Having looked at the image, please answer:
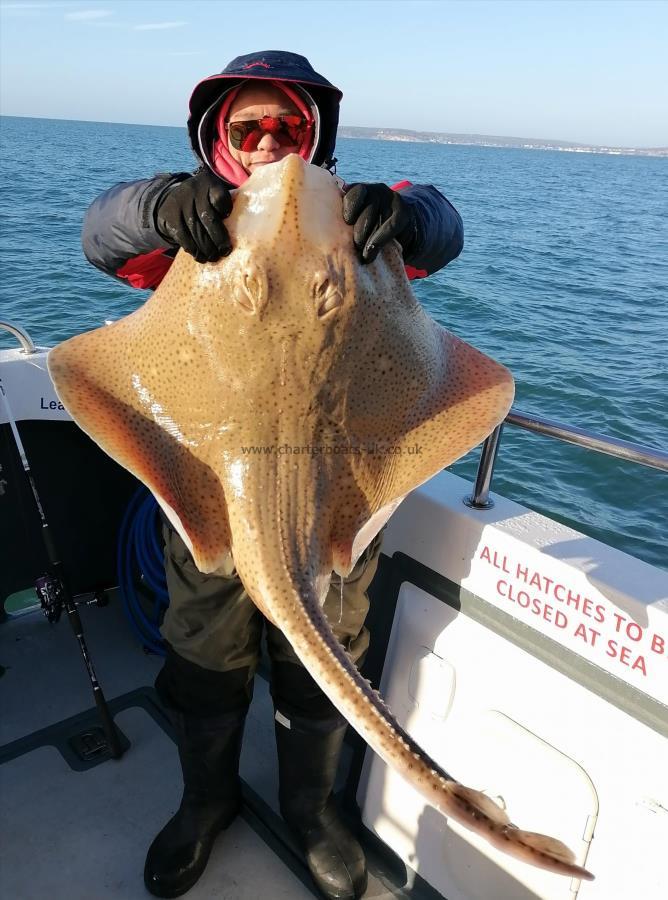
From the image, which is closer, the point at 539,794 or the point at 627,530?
the point at 539,794

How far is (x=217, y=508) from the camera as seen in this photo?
6.31ft

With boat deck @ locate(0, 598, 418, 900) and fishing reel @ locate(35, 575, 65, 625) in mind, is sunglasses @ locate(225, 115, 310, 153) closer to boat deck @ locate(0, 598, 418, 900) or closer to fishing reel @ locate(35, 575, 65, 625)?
fishing reel @ locate(35, 575, 65, 625)

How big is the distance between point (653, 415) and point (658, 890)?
11000 millimetres

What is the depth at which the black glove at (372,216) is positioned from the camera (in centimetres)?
191

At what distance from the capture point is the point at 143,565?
13.6ft

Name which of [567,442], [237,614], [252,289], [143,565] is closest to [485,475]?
[567,442]

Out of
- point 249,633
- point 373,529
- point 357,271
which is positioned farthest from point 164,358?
point 249,633

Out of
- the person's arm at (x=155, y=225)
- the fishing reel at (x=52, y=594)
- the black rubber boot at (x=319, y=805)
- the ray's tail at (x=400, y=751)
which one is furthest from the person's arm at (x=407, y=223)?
the fishing reel at (x=52, y=594)

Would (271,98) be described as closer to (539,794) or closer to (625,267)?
(539,794)

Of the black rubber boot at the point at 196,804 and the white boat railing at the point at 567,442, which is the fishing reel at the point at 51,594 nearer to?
the black rubber boot at the point at 196,804

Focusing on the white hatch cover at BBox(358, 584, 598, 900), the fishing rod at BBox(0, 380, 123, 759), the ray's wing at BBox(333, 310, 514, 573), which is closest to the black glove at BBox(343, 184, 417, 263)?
the ray's wing at BBox(333, 310, 514, 573)

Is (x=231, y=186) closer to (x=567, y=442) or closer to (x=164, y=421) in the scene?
(x=164, y=421)

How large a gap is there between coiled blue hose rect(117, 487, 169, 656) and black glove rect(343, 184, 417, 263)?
2.68 meters

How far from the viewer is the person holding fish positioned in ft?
7.84
